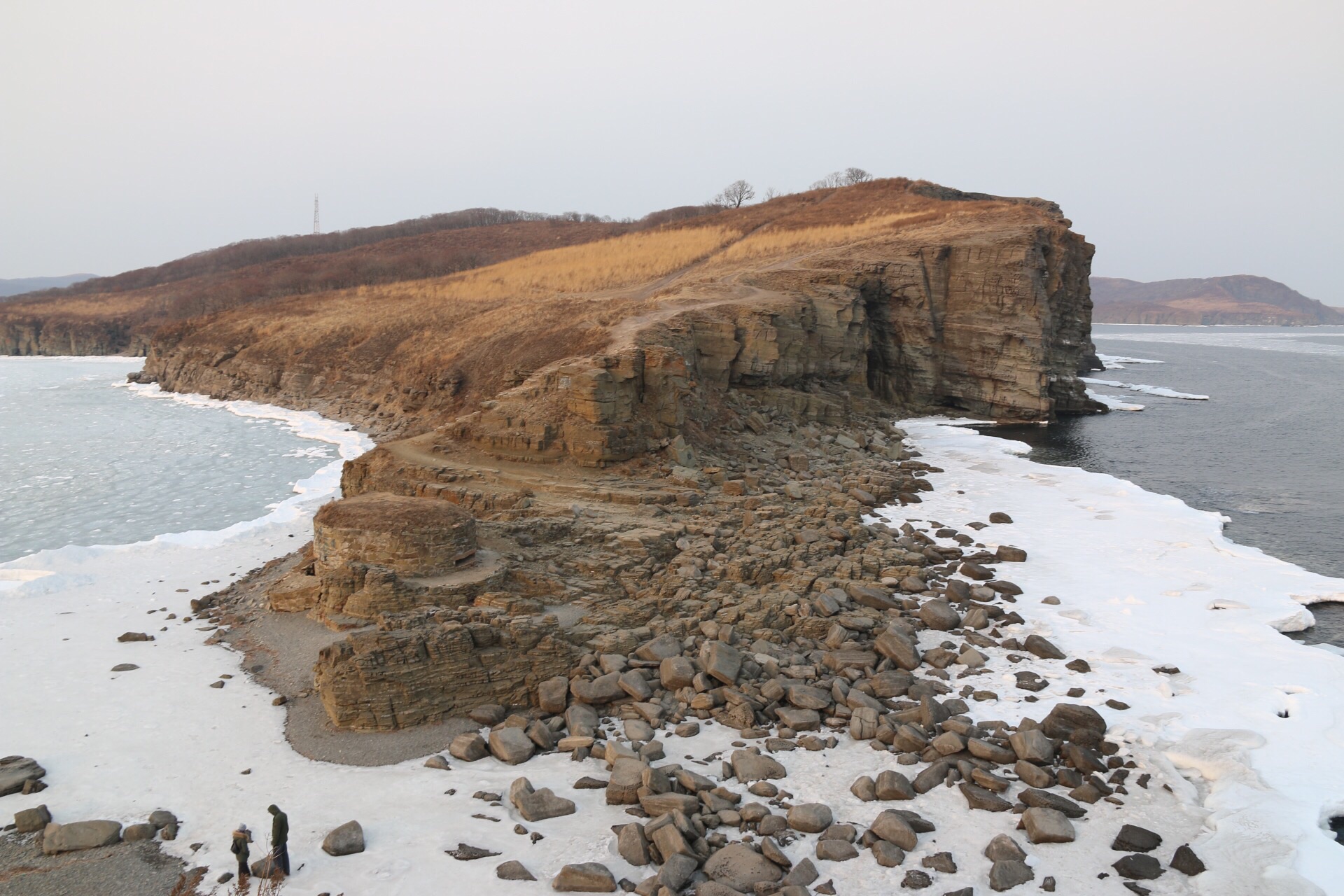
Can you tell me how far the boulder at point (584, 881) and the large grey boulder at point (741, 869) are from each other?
1.04 meters

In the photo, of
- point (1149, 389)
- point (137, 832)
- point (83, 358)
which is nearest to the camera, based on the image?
point (137, 832)

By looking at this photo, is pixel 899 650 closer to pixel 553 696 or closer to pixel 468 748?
pixel 553 696

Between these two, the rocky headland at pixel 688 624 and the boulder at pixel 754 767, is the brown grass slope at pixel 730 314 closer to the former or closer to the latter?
the rocky headland at pixel 688 624

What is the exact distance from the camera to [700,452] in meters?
22.3

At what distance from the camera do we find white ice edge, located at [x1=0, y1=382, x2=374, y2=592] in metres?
18.5

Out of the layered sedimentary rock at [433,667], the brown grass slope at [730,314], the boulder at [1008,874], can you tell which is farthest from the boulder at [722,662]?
the brown grass slope at [730,314]

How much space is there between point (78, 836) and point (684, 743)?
279 inches

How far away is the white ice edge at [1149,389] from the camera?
47000 mm

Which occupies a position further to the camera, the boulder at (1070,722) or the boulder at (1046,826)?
the boulder at (1070,722)

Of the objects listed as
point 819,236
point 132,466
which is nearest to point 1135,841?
point 132,466

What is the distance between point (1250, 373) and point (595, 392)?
60.9 metres

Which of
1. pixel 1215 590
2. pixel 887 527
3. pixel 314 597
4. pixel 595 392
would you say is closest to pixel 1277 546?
pixel 1215 590

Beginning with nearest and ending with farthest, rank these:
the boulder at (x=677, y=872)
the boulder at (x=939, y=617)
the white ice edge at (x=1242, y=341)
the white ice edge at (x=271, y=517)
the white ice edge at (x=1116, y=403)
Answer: the boulder at (x=677, y=872) < the boulder at (x=939, y=617) < the white ice edge at (x=271, y=517) < the white ice edge at (x=1116, y=403) < the white ice edge at (x=1242, y=341)

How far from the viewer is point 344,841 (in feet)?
30.0
